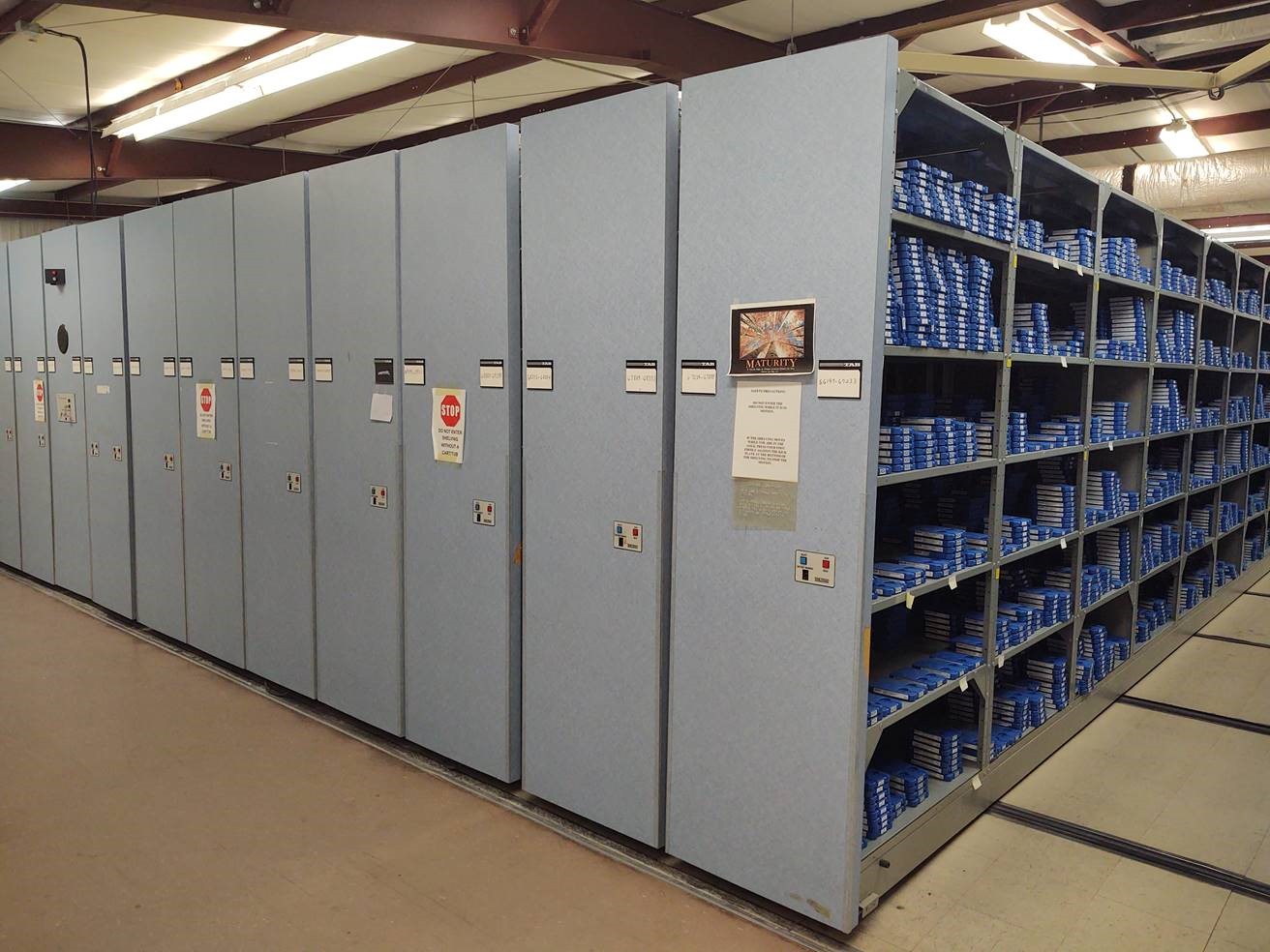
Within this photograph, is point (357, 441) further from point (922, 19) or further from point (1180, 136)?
point (1180, 136)

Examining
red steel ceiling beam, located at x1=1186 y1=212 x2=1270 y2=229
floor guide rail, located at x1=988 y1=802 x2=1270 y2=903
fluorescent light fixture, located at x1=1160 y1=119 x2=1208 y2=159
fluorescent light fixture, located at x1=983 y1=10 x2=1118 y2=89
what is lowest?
floor guide rail, located at x1=988 y1=802 x2=1270 y2=903

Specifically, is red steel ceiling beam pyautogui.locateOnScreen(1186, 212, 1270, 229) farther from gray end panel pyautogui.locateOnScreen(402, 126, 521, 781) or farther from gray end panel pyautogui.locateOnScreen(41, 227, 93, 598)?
gray end panel pyautogui.locateOnScreen(41, 227, 93, 598)

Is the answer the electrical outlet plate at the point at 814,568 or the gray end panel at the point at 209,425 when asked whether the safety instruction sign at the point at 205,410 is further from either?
the electrical outlet plate at the point at 814,568

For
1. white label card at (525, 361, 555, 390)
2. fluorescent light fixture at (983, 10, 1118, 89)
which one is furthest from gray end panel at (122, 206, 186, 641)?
fluorescent light fixture at (983, 10, 1118, 89)

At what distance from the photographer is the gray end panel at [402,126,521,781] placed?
10.9 ft

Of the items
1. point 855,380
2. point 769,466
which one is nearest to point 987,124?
point 855,380

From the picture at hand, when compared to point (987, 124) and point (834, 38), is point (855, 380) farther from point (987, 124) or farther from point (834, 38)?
point (834, 38)

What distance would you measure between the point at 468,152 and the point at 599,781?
2.32m

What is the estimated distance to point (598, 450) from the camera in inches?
122

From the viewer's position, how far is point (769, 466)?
265 centimetres

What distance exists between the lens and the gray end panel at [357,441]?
3.75 meters

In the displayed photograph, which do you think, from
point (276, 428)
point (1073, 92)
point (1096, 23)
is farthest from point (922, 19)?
point (276, 428)

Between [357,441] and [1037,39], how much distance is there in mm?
3449

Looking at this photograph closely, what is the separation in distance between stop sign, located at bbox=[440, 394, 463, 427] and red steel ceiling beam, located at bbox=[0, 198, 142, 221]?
1017 cm
